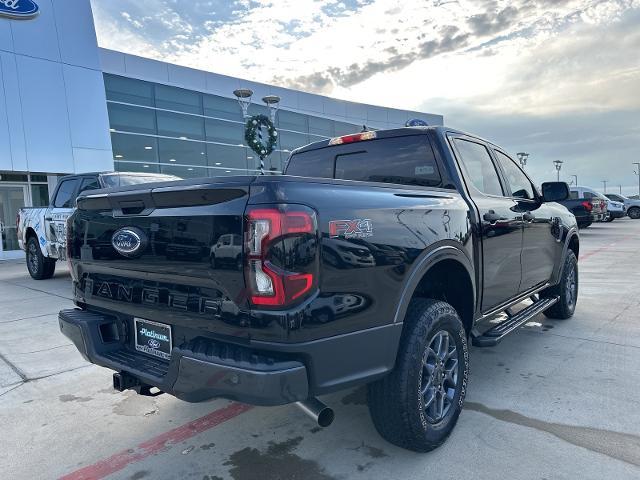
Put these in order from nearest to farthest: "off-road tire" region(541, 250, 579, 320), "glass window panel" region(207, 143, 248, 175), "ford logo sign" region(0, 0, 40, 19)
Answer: "off-road tire" region(541, 250, 579, 320) < "ford logo sign" region(0, 0, 40, 19) < "glass window panel" region(207, 143, 248, 175)

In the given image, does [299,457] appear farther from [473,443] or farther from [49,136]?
[49,136]

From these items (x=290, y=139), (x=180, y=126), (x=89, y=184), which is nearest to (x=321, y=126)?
(x=290, y=139)

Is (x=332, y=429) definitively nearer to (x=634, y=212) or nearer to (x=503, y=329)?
(x=503, y=329)

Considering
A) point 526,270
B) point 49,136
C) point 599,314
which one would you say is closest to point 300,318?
point 526,270

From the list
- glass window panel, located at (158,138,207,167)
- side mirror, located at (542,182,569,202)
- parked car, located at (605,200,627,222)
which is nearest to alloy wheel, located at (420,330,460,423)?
side mirror, located at (542,182,569,202)

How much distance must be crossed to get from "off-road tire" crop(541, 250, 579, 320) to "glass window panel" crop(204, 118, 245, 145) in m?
20.4

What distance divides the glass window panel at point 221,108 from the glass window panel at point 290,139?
317 centimetres

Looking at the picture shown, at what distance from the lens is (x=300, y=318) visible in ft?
6.38

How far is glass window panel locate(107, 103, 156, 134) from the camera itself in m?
19.4

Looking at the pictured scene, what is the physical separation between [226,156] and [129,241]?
871 inches

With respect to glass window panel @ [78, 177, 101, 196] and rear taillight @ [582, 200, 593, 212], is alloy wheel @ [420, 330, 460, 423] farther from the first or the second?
rear taillight @ [582, 200, 593, 212]

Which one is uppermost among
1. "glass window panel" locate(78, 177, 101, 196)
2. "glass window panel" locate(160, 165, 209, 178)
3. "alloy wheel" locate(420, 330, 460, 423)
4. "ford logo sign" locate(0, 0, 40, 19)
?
"ford logo sign" locate(0, 0, 40, 19)

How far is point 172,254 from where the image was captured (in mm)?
2258

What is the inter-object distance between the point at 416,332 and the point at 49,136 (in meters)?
16.5
